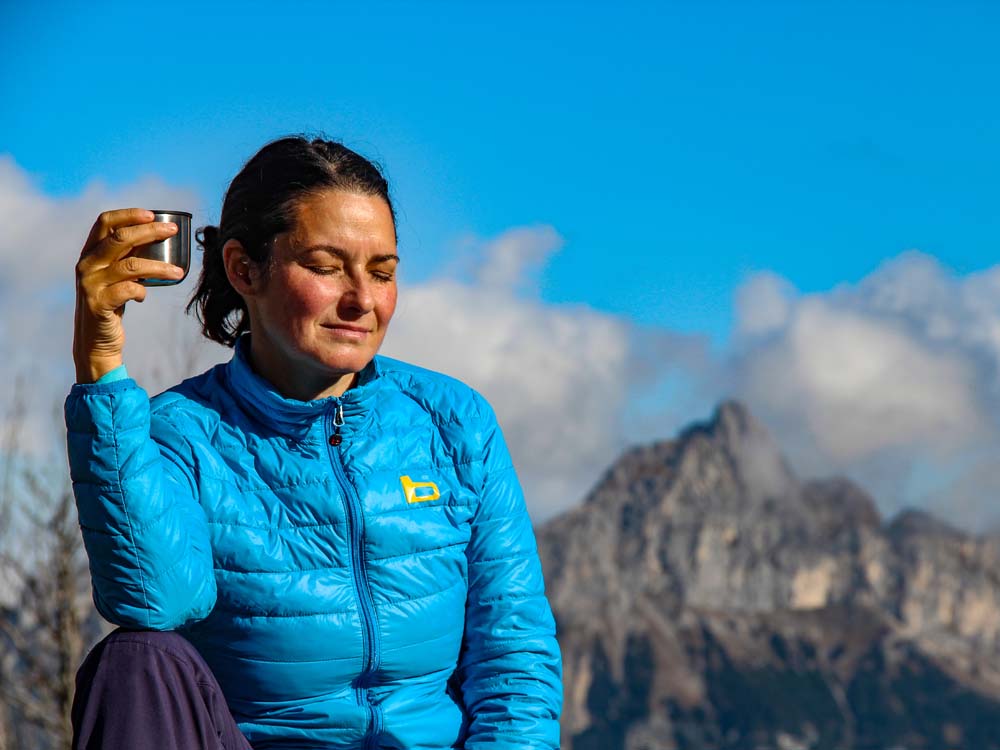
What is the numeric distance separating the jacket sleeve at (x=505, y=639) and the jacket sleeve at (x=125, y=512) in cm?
88

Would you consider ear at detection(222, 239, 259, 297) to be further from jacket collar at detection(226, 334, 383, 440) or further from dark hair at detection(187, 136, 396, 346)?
jacket collar at detection(226, 334, 383, 440)

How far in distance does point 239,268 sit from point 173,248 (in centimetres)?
37

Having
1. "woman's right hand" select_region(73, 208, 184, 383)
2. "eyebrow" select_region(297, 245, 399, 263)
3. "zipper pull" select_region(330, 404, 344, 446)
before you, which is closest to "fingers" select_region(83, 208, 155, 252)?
"woman's right hand" select_region(73, 208, 184, 383)

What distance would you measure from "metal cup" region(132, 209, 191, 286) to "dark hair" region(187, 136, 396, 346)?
23cm

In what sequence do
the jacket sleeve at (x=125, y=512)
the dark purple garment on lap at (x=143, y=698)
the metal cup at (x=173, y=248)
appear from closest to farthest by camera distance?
the dark purple garment on lap at (x=143, y=698) < the jacket sleeve at (x=125, y=512) < the metal cup at (x=173, y=248)

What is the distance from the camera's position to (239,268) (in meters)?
3.66

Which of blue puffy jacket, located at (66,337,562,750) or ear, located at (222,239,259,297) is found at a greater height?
ear, located at (222,239,259,297)

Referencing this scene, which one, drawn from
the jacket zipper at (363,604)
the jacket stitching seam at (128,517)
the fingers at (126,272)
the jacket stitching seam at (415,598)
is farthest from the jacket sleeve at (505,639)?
the fingers at (126,272)

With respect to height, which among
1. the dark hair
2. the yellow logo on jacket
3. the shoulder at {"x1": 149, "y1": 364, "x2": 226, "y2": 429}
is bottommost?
the yellow logo on jacket

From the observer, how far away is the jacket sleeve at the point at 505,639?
3562mm

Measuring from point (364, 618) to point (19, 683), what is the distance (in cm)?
1844

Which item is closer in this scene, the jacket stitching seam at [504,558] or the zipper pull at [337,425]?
the zipper pull at [337,425]

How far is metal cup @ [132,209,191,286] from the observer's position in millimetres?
3240

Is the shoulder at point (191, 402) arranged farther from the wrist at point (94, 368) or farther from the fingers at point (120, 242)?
the fingers at point (120, 242)
